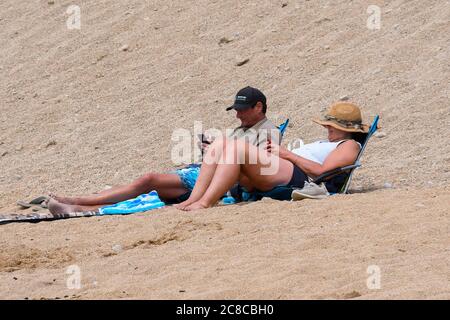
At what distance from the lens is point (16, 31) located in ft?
50.5

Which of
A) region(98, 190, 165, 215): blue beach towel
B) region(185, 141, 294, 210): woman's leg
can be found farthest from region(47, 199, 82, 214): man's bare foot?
region(185, 141, 294, 210): woman's leg

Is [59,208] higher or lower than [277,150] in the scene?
lower

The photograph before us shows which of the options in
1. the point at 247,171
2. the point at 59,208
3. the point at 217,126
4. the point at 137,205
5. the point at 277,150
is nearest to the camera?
the point at 247,171

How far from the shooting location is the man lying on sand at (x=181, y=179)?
8016 mm

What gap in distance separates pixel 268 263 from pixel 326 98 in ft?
17.2

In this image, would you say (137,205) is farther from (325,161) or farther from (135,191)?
(325,161)

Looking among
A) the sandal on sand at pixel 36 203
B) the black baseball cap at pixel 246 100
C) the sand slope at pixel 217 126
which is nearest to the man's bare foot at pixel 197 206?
the sand slope at pixel 217 126

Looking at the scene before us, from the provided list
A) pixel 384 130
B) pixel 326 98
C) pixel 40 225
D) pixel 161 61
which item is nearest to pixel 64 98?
pixel 161 61

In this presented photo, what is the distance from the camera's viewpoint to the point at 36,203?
903 centimetres

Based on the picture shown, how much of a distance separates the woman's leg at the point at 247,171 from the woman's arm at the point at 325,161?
0.07m

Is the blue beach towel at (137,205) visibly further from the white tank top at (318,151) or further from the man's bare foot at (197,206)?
the white tank top at (318,151)

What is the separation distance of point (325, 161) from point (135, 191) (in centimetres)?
142

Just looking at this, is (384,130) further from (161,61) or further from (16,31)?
(16,31)

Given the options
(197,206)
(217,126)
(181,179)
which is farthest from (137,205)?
(217,126)
